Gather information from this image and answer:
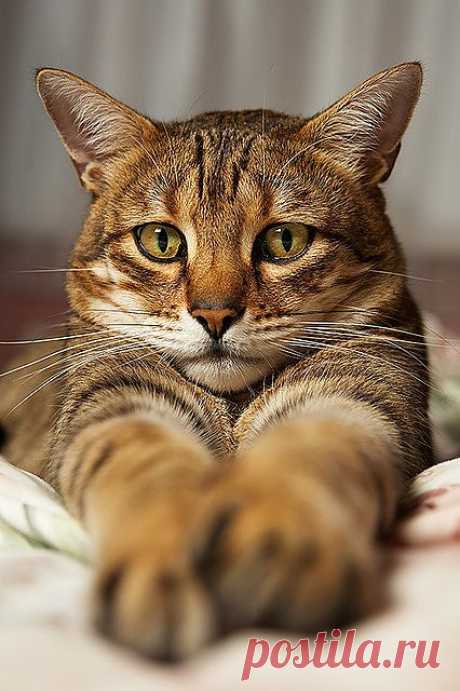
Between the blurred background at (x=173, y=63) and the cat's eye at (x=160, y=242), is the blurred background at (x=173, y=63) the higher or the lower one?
the higher one

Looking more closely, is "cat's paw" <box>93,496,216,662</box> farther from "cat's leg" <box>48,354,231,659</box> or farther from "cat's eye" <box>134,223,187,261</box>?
"cat's eye" <box>134,223,187,261</box>

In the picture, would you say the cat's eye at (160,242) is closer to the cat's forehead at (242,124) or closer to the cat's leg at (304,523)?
the cat's forehead at (242,124)

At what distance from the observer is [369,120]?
1489 mm

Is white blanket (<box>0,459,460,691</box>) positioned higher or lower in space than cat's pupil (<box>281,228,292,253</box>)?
lower

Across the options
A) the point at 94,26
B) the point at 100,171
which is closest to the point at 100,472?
the point at 100,171

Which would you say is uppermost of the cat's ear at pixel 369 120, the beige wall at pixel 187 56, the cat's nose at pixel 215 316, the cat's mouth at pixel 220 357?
the beige wall at pixel 187 56

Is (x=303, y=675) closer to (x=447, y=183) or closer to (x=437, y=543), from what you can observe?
(x=437, y=543)

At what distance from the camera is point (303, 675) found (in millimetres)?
713

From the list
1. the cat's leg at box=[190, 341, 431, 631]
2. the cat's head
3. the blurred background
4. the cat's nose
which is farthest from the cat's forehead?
the blurred background

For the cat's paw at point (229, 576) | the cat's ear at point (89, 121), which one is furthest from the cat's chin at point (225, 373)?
the cat's paw at point (229, 576)

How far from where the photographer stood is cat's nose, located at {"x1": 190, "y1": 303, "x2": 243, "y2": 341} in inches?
49.6

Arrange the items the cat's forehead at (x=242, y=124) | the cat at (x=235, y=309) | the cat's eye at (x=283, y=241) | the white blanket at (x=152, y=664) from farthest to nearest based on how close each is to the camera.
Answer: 1. the cat's forehead at (x=242, y=124)
2. the cat's eye at (x=283, y=241)
3. the cat at (x=235, y=309)
4. the white blanket at (x=152, y=664)

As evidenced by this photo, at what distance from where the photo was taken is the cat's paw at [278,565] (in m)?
0.69

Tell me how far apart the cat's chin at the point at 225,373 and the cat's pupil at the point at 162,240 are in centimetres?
19
